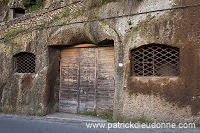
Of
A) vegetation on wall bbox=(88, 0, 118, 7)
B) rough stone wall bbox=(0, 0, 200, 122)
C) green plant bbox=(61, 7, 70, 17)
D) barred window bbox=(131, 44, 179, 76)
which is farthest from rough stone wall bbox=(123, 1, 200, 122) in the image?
green plant bbox=(61, 7, 70, 17)

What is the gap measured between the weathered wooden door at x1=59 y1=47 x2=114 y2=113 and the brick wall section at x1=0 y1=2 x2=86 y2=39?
139 centimetres

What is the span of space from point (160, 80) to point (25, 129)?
383 centimetres

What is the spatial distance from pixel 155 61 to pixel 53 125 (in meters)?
3.44

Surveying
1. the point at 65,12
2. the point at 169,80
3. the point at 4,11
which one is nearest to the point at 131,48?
the point at 169,80

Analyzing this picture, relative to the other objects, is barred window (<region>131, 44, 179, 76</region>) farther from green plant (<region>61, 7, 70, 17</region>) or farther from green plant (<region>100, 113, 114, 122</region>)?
green plant (<region>61, 7, 70, 17</region>)

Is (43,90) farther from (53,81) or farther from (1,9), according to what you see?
(1,9)

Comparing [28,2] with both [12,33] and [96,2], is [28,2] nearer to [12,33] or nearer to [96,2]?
[12,33]

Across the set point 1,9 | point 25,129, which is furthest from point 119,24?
point 1,9

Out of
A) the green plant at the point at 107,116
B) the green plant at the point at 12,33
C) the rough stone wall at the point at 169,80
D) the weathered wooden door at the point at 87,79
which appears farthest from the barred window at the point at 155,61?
the green plant at the point at 12,33

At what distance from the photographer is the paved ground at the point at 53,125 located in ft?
Answer: 15.4

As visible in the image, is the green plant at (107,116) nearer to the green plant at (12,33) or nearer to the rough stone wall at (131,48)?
the rough stone wall at (131,48)

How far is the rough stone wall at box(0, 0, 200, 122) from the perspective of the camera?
4.77 metres

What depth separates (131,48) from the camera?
5.32 metres

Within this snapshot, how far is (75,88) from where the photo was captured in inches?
266
